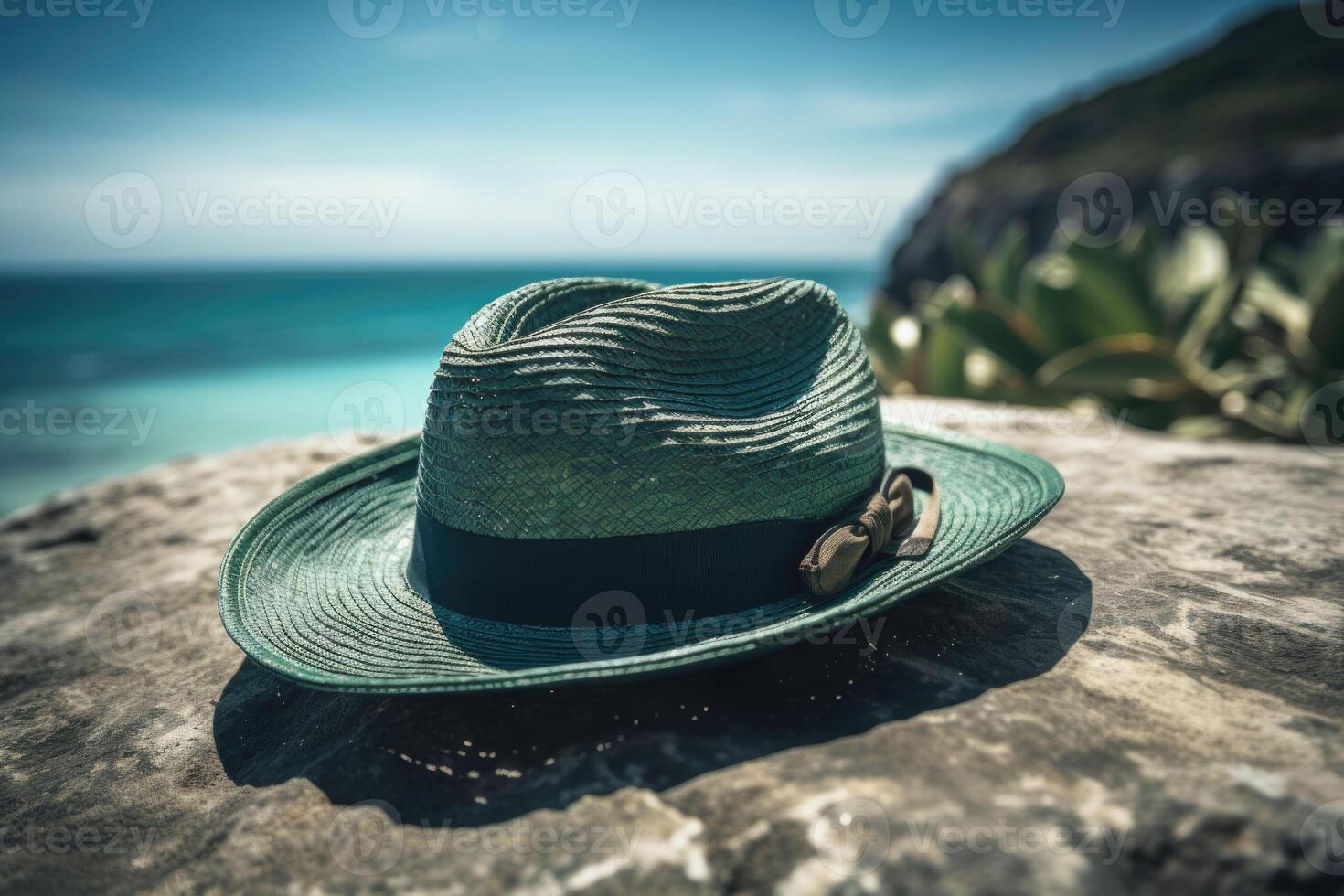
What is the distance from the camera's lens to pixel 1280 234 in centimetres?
999

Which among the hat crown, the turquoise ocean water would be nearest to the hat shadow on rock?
the hat crown

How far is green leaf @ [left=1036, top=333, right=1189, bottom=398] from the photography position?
13.7 feet

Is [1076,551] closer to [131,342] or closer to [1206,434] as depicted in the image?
[1206,434]

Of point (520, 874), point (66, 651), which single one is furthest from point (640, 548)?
point (66, 651)
